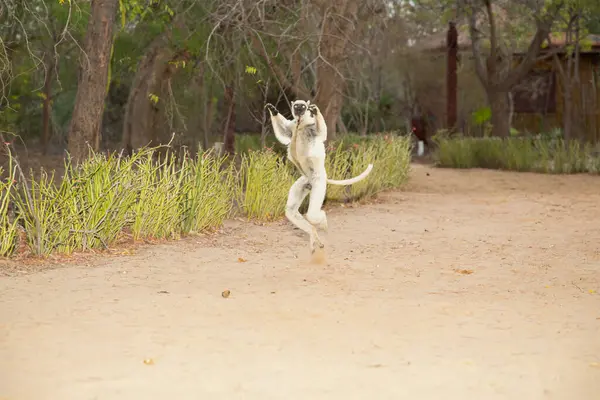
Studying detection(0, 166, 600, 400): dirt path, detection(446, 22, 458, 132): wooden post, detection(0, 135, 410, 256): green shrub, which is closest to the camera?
detection(0, 166, 600, 400): dirt path

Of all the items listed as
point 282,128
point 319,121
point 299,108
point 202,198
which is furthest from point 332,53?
point 299,108

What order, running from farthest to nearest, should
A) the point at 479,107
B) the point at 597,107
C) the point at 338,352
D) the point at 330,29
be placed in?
the point at 479,107 < the point at 597,107 < the point at 330,29 < the point at 338,352

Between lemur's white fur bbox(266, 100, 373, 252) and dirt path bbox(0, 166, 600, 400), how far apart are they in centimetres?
49

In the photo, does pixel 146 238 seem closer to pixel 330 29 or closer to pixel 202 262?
pixel 202 262

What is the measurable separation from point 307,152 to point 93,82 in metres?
3.98

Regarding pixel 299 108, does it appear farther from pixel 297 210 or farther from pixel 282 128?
pixel 297 210

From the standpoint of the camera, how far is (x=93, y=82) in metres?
11.1

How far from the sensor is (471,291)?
7.43 meters

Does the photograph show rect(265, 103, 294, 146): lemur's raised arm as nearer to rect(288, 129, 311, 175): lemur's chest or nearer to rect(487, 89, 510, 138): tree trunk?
rect(288, 129, 311, 175): lemur's chest

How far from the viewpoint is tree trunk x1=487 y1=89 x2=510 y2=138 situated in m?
25.1

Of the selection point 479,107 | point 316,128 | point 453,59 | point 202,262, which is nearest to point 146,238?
point 202,262

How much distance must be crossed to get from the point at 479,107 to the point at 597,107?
5.08m

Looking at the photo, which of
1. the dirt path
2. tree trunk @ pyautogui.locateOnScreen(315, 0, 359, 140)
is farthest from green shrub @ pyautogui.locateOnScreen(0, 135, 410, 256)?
tree trunk @ pyautogui.locateOnScreen(315, 0, 359, 140)

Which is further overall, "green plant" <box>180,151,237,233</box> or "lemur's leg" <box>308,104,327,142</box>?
"green plant" <box>180,151,237,233</box>
